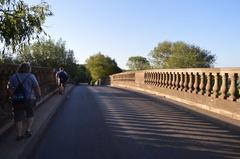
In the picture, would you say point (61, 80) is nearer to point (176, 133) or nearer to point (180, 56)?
point (176, 133)

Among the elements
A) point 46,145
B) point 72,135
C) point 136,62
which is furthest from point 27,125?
point 136,62

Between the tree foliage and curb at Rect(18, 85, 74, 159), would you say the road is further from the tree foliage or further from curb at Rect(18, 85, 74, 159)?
the tree foliage

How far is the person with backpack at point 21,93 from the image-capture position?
9.48 metres

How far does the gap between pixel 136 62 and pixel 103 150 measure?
16895 centimetres

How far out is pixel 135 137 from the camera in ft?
35.1

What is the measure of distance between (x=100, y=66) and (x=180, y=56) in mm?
28360

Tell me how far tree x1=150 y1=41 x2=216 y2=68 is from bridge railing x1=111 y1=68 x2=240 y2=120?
314 feet

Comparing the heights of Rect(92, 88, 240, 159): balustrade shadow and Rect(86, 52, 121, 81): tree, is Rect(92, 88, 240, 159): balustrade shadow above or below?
below

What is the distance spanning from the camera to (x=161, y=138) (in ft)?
34.9

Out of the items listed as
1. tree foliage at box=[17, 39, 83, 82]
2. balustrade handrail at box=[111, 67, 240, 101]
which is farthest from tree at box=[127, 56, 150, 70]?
balustrade handrail at box=[111, 67, 240, 101]

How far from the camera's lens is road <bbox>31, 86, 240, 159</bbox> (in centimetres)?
886

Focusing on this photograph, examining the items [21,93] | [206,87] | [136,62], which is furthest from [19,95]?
[136,62]

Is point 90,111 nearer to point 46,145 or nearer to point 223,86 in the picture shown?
point 223,86

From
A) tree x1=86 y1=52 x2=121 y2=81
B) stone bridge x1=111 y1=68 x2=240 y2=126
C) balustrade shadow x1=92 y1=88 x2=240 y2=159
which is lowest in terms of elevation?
balustrade shadow x1=92 y1=88 x2=240 y2=159
